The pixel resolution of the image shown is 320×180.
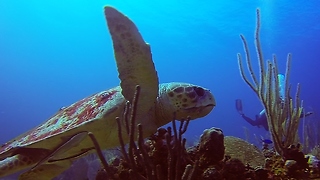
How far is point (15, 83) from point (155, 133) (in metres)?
108

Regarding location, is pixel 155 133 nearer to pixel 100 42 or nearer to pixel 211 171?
pixel 211 171

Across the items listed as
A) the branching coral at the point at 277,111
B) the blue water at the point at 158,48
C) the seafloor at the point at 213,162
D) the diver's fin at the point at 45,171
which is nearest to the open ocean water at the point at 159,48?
the blue water at the point at 158,48

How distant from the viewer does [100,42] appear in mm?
69938

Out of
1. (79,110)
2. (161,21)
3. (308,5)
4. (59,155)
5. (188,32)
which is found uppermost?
(161,21)

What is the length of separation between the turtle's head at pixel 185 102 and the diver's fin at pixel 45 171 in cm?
128

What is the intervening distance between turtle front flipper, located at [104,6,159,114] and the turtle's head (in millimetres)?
169

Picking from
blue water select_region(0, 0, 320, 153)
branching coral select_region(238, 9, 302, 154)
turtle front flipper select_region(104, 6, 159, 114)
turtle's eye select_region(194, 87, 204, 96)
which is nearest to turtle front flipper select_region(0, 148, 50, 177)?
turtle front flipper select_region(104, 6, 159, 114)

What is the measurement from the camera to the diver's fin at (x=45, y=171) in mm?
3379

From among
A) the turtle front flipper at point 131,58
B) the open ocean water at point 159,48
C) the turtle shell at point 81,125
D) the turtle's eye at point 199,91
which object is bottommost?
the turtle shell at point 81,125

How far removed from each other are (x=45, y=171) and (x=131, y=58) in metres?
1.71

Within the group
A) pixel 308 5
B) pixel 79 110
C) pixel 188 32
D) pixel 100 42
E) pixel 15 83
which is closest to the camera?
pixel 79 110

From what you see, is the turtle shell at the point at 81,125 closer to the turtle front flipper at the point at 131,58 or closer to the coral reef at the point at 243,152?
the turtle front flipper at the point at 131,58

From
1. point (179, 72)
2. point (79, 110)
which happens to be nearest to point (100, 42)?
point (179, 72)

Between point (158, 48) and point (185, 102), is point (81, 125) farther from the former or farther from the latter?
point (158, 48)
